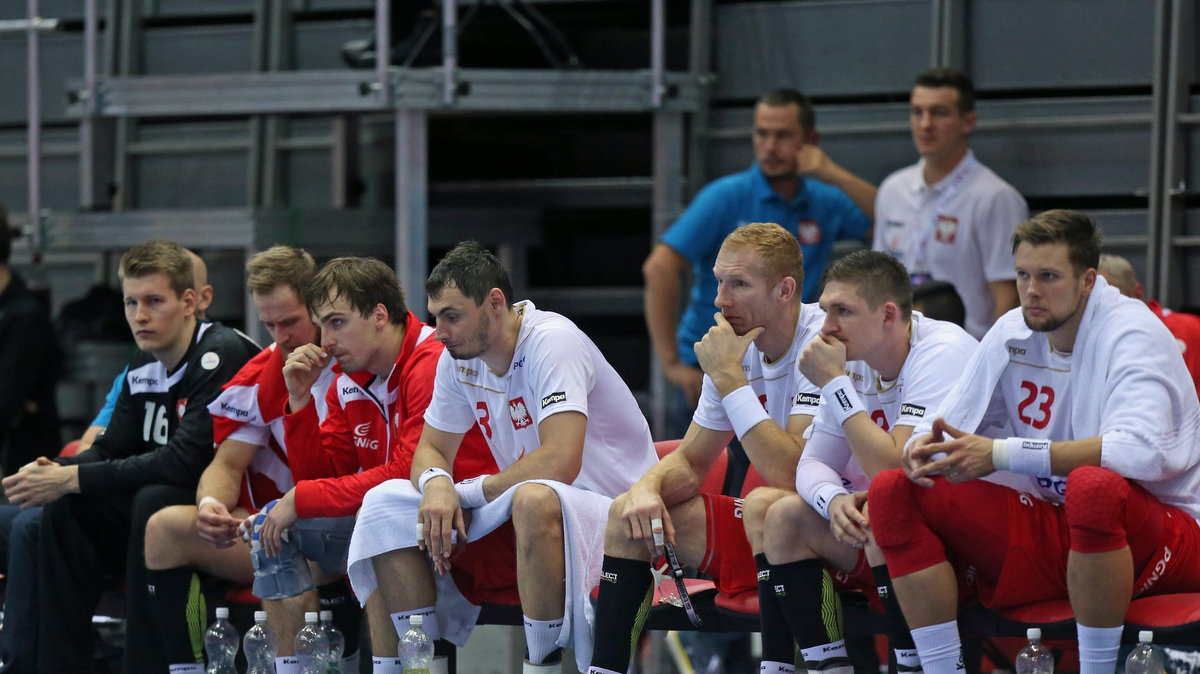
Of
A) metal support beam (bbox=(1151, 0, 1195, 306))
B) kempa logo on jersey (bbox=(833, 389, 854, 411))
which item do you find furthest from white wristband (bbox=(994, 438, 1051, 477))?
metal support beam (bbox=(1151, 0, 1195, 306))

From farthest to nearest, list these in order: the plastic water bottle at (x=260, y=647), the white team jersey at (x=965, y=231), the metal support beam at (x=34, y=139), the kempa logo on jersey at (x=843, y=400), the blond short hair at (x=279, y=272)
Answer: the metal support beam at (x=34, y=139) < the white team jersey at (x=965, y=231) < the blond short hair at (x=279, y=272) < the plastic water bottle at (x=260, y=647) < the kempa logo on jersey at (x=843, y=400)

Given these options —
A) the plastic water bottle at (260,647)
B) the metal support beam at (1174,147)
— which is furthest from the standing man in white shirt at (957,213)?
the plastic water bottle at (260,647)

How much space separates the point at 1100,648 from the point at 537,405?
1.68 m

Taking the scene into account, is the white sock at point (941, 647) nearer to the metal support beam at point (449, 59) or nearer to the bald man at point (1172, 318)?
the bald man at point (1172, 318)

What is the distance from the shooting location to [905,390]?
Result: 411cm

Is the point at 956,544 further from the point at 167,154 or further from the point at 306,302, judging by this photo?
the point at 167,154

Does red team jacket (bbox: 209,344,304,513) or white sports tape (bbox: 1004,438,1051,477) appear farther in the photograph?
red team jacket (bbox: 209,344,304,513)

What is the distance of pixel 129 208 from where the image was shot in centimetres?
820

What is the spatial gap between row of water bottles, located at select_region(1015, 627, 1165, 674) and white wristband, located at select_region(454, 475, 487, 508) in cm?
156

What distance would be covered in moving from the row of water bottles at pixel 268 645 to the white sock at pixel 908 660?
4.66 ft

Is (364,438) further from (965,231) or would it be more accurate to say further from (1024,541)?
(965,231)

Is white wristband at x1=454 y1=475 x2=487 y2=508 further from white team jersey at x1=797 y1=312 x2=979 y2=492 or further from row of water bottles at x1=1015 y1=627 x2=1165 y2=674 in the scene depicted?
row of water bottles at x1=1015 y1=627 x2=1165 y2=674

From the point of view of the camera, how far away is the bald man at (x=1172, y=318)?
505 cm

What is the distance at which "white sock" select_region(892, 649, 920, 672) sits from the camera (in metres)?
3.85
